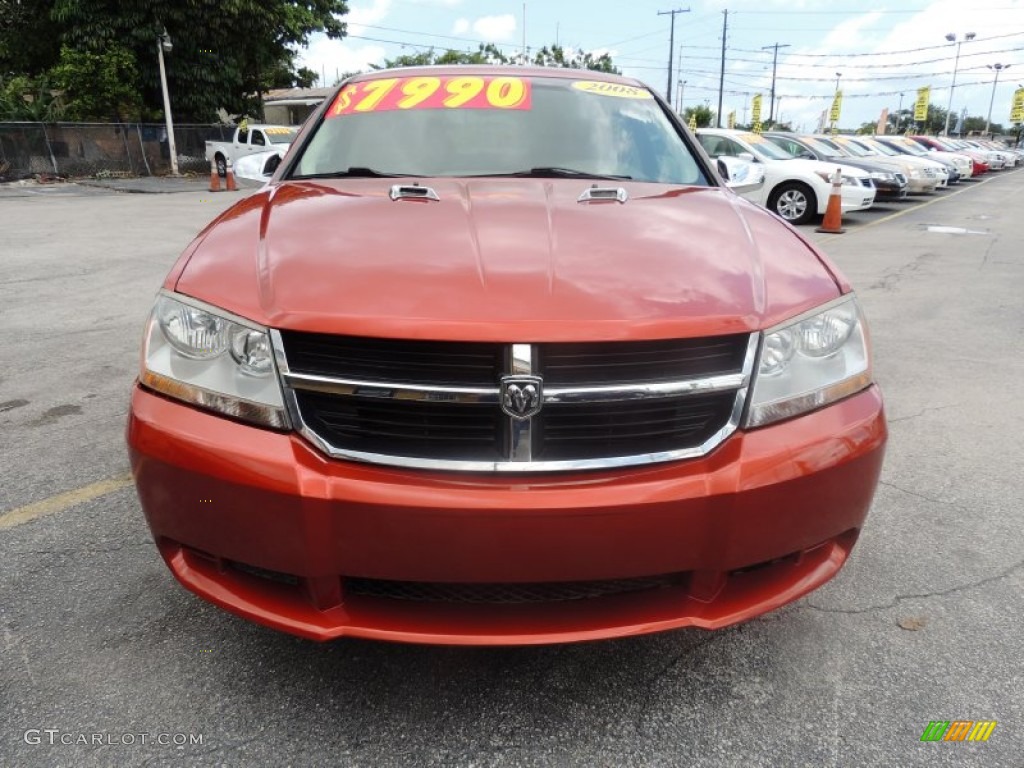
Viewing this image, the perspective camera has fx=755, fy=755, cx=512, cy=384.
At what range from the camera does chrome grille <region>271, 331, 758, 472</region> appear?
158cm

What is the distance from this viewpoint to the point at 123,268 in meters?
8.02

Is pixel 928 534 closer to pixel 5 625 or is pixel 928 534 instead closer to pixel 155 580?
pixel 155 580

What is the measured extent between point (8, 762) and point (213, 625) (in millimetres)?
562

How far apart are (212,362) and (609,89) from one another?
226 centimetres

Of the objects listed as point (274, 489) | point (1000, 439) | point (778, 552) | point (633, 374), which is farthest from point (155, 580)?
point (1000, 439)

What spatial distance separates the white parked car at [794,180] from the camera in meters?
12.5

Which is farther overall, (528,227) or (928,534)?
(928,534)

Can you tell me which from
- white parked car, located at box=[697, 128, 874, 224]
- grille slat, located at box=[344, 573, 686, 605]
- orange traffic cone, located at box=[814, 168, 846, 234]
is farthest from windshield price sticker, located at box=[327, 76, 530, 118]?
white parked car, located at box=[697, 128, 874, 224]

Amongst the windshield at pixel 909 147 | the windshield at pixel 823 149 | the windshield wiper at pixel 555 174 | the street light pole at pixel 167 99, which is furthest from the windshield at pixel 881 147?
the street light pole at pixel 167 99

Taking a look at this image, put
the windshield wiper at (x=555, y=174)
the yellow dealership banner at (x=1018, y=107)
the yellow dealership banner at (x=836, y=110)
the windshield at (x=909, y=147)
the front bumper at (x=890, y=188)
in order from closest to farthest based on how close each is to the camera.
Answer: the windshield wiper at (x=555, y=174)
the front bumper at (x=890, y=188)
the windshield at (x=909, y=147)
the yellow dealership banner at (x=836, y=110)
the yellow dealership banner at (x=1018, y=107)

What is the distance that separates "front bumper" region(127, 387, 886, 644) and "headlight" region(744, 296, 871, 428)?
1.8 inches

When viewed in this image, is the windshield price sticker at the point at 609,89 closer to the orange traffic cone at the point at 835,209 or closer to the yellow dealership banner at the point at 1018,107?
the orange traffic cone at the point at 835,209

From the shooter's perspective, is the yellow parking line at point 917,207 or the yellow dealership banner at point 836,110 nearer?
the yellow parking line at point 917,207

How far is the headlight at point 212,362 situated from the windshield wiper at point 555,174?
4.07ft
